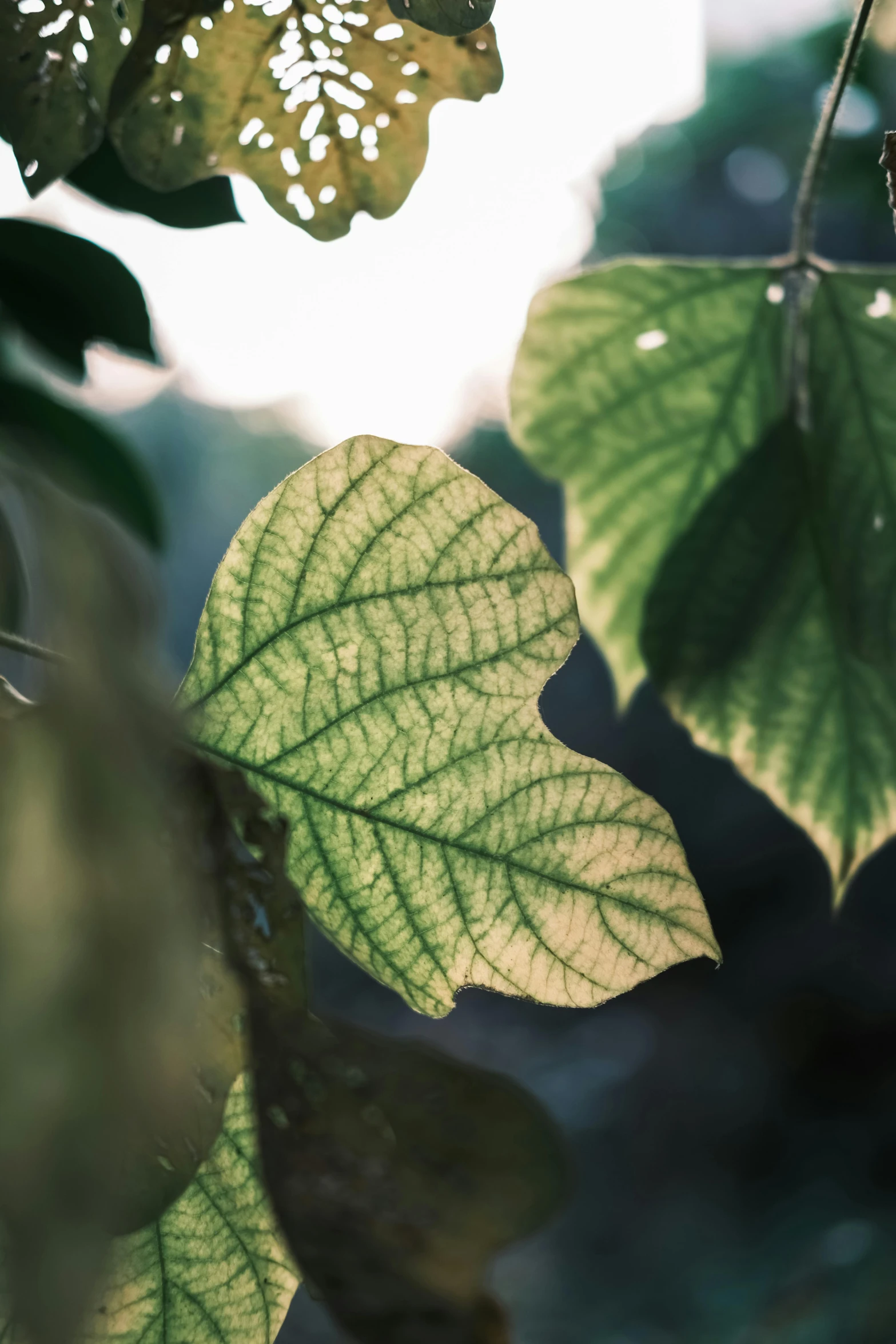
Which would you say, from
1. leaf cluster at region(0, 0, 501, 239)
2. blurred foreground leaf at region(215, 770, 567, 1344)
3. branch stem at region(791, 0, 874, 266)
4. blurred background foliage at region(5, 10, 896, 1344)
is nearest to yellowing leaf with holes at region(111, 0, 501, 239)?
leaf cluster at region(0, 0, 501, 239)

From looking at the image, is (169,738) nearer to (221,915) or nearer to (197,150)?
(221,915)

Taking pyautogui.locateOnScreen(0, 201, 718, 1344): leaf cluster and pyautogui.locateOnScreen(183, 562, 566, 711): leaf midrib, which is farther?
pyautogui.locateOnScreen(183, 562, 566, 711): leaf midrib

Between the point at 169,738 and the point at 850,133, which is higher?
the point at 850,133

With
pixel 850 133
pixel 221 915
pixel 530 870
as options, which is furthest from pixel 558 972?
pixel 850 133

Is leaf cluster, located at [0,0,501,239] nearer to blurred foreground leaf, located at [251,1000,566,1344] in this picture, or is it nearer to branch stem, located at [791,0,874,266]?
branch stem, located at [791,0,874,266]

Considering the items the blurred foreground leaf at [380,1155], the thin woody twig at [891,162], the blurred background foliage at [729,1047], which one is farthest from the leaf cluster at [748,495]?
the blurred background foliage at [729,1047]

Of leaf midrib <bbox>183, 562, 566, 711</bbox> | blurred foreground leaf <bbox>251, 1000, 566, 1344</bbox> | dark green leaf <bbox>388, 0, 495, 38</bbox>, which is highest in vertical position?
dark green leaf <bbox>388, 0, 495, 38</bbox>

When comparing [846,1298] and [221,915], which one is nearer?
[221,915]

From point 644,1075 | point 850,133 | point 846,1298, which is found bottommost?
point 644,1075
